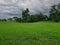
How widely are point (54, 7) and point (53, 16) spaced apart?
4.70 metres

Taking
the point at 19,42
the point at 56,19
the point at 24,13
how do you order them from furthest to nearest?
the point at 24,13, the point at 56,19, the point at 19,42

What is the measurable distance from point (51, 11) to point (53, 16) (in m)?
3.23

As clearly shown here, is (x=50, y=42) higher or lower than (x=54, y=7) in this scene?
lower

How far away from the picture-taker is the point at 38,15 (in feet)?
266

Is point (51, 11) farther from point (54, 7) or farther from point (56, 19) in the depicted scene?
point (56, 19)

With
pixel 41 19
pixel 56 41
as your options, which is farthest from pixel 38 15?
pixel 56 41

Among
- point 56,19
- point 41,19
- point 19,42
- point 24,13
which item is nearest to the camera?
point 19,42

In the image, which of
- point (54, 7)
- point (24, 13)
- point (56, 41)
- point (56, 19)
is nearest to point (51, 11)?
point (54, 7)

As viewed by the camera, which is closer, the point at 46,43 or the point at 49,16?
the point at 46,43

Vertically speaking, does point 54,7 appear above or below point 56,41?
above

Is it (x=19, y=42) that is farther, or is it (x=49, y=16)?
(x=49, y=16)

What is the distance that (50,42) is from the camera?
21.6 m

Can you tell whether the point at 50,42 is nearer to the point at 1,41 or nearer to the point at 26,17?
the point at 1,41

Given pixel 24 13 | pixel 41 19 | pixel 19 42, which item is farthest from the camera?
pixel 24 13
